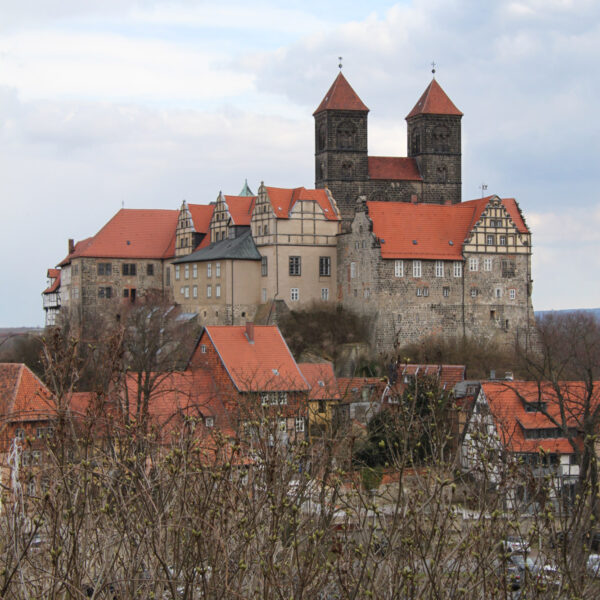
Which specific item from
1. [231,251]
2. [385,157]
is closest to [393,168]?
[385,157]

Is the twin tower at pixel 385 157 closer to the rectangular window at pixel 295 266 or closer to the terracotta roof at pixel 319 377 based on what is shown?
the rectangular window at pixel 295 266

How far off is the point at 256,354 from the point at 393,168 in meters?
31.2

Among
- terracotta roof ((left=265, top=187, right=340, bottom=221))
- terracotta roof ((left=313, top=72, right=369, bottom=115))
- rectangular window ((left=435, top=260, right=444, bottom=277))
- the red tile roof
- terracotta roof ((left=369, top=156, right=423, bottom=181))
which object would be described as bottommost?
rectangular window ((left=435, top=260, right=444, bottom=277))

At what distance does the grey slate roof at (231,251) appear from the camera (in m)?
57.7

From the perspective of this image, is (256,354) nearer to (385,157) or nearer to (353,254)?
Answer: (353,254)

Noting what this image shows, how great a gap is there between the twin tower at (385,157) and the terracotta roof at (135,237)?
10.6 meters

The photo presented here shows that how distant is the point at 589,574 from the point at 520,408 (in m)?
26.7

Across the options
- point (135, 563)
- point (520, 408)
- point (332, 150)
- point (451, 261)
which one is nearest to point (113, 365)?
point (135, 563)

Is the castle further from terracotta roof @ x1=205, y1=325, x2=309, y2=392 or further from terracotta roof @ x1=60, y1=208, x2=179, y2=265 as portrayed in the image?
terracotta roof @ x1=205, y1=325, x2=309, y2=392

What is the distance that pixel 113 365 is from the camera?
1059cm

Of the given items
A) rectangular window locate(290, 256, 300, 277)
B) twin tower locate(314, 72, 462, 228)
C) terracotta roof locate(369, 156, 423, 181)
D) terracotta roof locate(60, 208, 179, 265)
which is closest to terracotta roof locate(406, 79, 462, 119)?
twin tower locate(314, 72, 462, 228)

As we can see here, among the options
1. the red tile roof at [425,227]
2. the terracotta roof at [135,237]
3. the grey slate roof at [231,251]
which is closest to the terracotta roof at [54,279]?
the terracotta roof at [135,237]

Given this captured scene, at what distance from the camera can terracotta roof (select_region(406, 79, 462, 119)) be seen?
6775 centimetres

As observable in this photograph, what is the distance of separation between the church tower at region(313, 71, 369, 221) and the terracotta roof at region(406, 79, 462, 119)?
4.06 m
